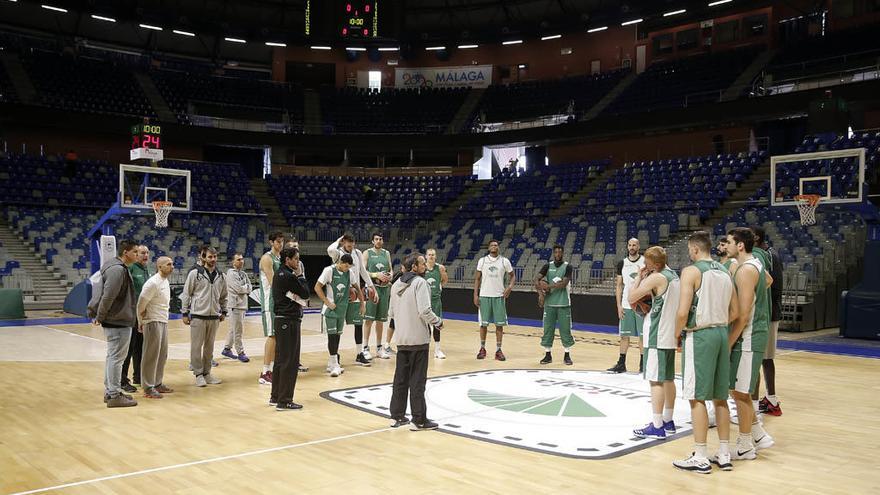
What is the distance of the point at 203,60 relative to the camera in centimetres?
3353

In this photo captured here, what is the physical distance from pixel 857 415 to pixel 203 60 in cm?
3290

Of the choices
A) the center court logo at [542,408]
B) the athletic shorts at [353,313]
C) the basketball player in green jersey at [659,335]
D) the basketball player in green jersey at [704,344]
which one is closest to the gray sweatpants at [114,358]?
the center court logo at [542,408]

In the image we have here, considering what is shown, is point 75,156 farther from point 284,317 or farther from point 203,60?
point 284,317

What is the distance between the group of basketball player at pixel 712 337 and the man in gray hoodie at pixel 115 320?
17.3 feet

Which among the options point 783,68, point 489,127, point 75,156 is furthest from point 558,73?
point 75,156

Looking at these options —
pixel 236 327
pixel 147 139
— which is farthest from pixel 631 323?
pixel 147 139

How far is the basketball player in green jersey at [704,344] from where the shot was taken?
5.02m

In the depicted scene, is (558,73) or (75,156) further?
(558,73)

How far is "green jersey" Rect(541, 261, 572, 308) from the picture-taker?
33.6 feet

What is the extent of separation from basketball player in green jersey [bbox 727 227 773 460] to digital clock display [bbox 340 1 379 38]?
22.6 m

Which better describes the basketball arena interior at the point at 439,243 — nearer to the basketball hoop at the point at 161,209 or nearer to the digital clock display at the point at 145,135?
the digital clock display at the point at 145,135

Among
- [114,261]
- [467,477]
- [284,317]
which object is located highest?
[114,261]

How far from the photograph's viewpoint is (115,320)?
23.7 ft

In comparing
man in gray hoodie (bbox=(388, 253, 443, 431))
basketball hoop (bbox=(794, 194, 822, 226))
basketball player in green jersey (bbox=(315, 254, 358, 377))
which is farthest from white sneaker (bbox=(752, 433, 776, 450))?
basketball hoop (bbox=(794, 194, 822, 226))
